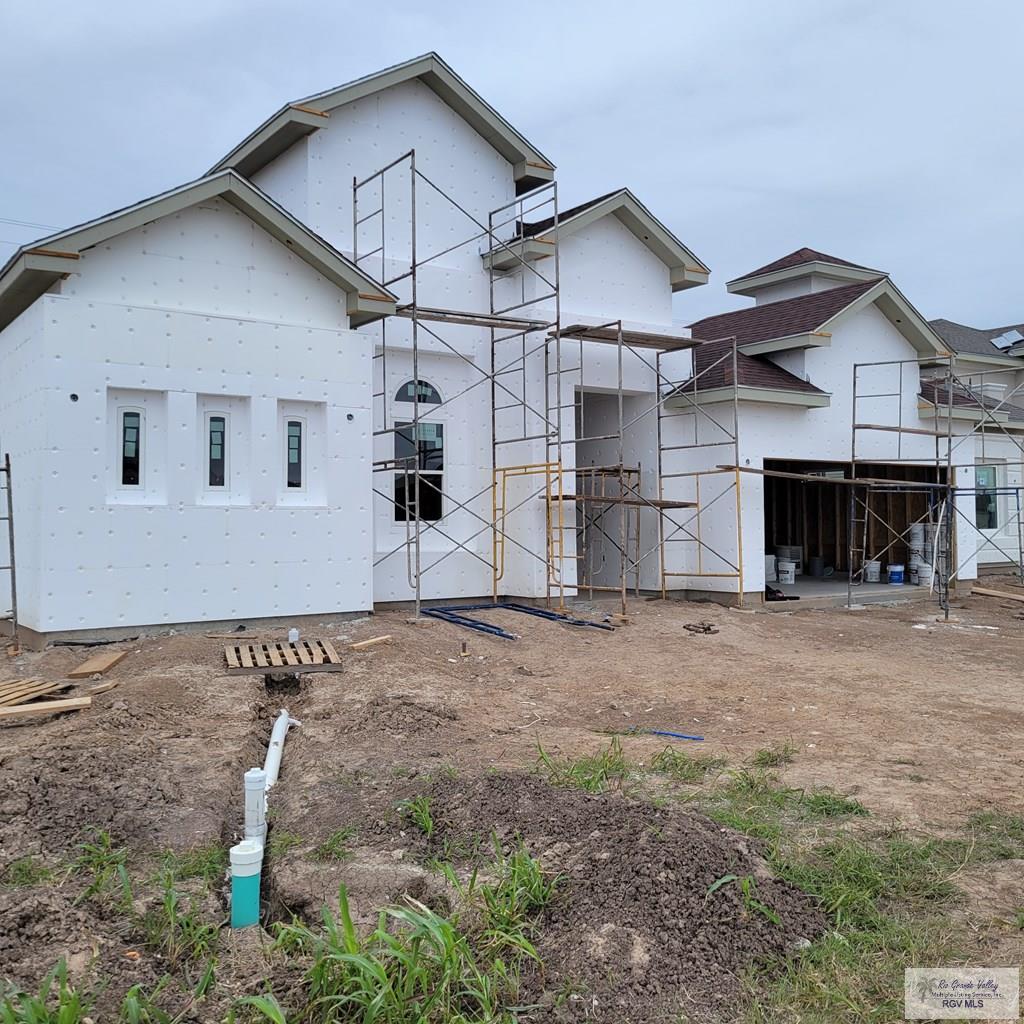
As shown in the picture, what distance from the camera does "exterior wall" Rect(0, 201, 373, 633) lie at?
11.3 m

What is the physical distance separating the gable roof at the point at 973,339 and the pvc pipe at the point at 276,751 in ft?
85.1

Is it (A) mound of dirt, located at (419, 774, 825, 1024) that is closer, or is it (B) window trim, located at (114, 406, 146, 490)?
(A) mound of dirt, located at (419, 774, 825, 1024)

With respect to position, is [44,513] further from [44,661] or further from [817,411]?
[817,411]

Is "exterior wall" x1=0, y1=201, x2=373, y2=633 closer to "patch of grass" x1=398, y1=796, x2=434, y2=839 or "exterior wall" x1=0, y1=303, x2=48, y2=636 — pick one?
"exterior wall" x1=0, y1=303, x2=48, y2=636

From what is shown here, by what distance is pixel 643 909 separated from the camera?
173 inches

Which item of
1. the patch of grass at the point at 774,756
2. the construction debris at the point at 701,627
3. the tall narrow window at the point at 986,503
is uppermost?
the tall narrow window at the point at 986,503

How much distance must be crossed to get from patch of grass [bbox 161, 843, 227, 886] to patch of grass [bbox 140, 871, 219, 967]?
1.29 ft

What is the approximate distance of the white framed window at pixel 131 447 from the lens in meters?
11.7

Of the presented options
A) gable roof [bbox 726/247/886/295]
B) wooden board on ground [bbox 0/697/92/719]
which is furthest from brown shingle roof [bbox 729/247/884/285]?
wooden board on ground [bbox 0/697/92/719]

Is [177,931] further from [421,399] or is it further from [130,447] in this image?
[421,399]

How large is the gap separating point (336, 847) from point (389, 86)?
13764mm

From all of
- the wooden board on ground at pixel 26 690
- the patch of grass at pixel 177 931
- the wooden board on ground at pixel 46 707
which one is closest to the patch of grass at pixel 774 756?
the patch of grass at pixel 177 931

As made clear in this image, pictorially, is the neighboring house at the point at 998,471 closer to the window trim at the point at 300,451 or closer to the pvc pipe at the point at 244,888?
the window trim at the point at 300,451

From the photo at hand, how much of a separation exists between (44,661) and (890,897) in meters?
9.23
